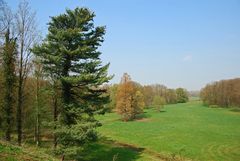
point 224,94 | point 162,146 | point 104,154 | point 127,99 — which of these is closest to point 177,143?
point 162,146

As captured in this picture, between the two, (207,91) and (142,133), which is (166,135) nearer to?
(142,133)

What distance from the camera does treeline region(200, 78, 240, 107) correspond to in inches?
4334

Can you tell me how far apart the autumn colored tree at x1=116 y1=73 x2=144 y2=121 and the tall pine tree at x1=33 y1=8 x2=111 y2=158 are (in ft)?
149

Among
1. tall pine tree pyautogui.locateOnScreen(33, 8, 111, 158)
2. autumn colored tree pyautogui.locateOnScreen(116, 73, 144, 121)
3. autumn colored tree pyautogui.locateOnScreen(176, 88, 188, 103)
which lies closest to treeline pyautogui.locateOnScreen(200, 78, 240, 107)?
autumn colored tree pyautogui.locateOnScreen(176, 88, 188, 103)

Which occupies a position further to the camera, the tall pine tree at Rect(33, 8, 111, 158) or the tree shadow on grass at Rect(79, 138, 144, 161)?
the tree shadow on grass at Rect(79, 138, 144, 161)

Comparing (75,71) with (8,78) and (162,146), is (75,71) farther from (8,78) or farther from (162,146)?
(162,146)

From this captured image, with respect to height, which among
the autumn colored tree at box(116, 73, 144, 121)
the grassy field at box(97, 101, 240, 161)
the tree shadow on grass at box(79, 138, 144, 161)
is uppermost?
the autumn colored tree at box(116, 73, 144, 121)

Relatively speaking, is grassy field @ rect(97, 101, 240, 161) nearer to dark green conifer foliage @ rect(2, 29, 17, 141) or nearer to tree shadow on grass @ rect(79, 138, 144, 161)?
tree shadow on grass @ rect(79, 138, 144, 161)

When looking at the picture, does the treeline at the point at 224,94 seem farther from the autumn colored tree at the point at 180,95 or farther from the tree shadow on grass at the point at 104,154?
the tree shadow on grass at the point at 104,154

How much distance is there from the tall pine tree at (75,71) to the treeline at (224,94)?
9642 cm

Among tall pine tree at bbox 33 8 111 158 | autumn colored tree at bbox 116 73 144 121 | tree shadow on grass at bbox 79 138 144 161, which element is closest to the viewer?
tall pine tree at bbox 33 8 111 158

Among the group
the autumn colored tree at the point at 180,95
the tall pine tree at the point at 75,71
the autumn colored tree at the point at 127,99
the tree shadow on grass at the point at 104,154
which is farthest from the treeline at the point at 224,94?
the tall pine tree at the point at 75,71

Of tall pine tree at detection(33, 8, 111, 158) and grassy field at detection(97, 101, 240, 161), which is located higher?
tall pine tree at detection(33, 8, 111, 158)

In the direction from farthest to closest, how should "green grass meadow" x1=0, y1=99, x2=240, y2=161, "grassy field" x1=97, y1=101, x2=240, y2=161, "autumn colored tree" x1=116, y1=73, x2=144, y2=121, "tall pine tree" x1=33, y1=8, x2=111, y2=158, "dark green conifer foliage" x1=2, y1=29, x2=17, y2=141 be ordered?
"autumn colored tree" x1=116, y1=73, x2=144, y2=121, "grassy field" x1=97, y1=101, x2=240, y2=161, "green grass meadow" x1=0, y1=99, x2=240, y2=161, "dark green conifer foliage" x1=2, y1=29, x2=17, y2=141, "tall pine tree" x1=33, y1=8, x2=111, y2=158
